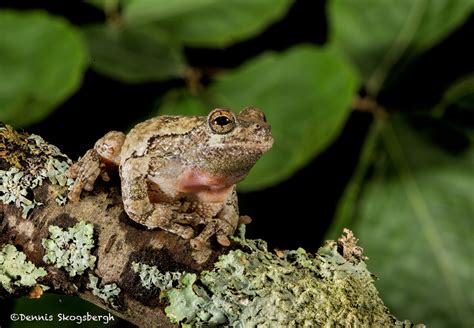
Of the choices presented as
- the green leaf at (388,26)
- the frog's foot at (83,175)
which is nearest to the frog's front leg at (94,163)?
the frog's foot at (83,175)

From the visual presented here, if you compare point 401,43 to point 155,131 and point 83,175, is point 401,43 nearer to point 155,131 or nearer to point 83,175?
point 155,131

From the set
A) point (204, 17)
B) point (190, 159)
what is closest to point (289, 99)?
point (204, 17)

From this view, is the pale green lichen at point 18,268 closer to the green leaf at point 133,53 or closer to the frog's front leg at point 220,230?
the frog's front leg at point 220,230

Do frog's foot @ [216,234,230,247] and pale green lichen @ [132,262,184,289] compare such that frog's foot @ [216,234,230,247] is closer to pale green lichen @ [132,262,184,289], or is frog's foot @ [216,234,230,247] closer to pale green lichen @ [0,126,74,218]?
pale green lichen @ [132,262,184,289]

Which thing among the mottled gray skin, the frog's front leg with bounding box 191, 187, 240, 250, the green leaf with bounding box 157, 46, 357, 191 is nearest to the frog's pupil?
the mottled gray skin

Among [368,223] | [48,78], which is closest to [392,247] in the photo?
[368,223]

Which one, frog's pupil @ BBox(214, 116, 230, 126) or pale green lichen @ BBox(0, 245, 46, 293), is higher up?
frog's pupil @ BBox(214, 116, 230, 126)

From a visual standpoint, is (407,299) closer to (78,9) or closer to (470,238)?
(470,238)
